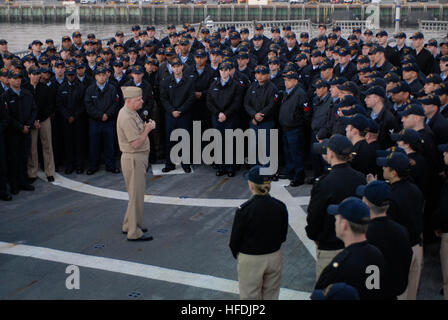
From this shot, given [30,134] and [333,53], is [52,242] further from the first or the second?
[333,53]

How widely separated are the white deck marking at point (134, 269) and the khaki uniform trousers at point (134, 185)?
0.82 meters

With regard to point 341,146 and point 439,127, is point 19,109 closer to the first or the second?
point 341,146

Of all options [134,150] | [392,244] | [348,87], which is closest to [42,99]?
[134,150]

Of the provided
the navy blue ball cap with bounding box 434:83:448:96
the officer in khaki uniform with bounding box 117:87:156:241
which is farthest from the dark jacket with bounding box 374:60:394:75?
the officer in khaki uniform with bounding box 117:87:156:241

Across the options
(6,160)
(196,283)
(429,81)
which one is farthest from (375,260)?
(6,160)

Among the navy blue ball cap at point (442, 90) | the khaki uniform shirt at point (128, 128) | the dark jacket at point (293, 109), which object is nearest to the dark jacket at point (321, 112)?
the dark jacket at point (293, 109)

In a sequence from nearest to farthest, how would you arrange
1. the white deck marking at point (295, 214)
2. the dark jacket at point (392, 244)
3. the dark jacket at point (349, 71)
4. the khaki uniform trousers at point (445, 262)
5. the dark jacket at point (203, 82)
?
the dark jacket at point (392, 244)
the khaki uniform trousers at point (445, 262)
the white deck marking at point (295, 214)
the dark jacket at point (349, 71)
the dark jacket at point (203, 82)

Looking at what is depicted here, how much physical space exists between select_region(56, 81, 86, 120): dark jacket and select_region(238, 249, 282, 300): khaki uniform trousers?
7.45 meters

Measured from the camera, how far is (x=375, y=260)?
446 centimetres

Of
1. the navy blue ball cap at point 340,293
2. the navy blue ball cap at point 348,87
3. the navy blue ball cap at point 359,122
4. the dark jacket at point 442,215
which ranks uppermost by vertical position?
the navy blue ball cap at point 348,87

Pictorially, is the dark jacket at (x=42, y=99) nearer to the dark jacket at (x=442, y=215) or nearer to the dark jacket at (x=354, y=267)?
the dark jacket at (x=442, y=215)

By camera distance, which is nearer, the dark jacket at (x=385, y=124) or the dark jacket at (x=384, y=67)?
the dark jacket at (x=385, y=124)

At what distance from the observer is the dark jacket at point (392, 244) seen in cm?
493
